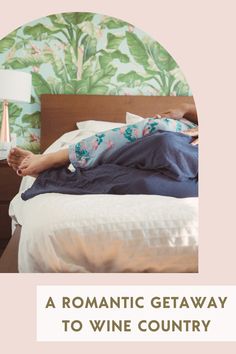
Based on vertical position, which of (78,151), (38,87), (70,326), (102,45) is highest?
(102,45)

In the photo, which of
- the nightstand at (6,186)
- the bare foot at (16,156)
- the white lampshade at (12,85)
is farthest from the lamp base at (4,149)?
the bare foot at (16,156)

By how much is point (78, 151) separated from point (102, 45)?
1352 mm

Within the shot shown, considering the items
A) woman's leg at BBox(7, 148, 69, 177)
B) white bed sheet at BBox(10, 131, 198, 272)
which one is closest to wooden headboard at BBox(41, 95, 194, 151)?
woman's leg at BBox(7, 148, 69, 177)

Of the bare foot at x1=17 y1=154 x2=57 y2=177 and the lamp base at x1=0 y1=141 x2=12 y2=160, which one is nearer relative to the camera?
the bare foot at x1=17 y1=154 x2=57 y2=177

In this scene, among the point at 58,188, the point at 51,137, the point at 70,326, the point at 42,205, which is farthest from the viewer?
the point at 51,137

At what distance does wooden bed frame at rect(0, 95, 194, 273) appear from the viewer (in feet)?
7.39

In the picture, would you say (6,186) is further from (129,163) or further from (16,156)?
(129,163)

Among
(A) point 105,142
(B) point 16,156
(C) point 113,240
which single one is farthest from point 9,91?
(C) point 113,240

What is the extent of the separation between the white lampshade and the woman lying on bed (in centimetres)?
98

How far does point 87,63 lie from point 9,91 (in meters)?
0.48

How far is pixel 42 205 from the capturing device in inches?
36.7

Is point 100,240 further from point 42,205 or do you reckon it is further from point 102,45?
point 102,45

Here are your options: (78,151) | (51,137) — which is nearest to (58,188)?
(78,151)

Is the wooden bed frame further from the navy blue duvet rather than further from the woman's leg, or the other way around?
the navy blue duvet
